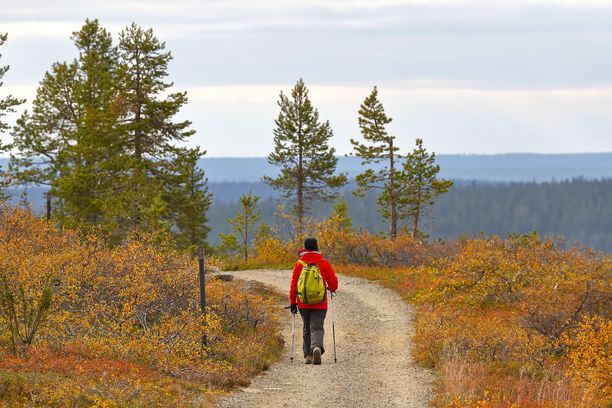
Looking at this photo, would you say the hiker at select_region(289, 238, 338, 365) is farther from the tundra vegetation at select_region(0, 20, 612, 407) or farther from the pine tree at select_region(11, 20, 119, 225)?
the pine tree at select_region(11, 20, 119, 225)

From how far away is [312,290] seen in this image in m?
15.5

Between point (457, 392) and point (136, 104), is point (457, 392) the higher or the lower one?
the lower one

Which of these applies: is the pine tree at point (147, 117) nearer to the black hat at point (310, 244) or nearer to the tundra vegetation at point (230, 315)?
the tundra vegetation at point (230, 315)

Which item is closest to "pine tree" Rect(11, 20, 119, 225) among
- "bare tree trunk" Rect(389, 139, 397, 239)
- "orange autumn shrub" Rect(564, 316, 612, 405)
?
"bare tree trunk" Rect(389, 139, 397, 239)

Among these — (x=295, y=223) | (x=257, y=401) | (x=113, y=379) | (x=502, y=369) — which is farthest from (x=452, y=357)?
(x=295, y=223)

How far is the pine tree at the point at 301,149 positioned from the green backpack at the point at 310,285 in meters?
39.3

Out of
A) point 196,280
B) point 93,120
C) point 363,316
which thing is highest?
point 93,120

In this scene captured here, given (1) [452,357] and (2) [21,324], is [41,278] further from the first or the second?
(1) [452,357]

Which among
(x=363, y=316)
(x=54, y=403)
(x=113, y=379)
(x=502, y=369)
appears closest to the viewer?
(x=54, y=403)

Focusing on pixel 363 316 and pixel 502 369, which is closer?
pixel 502 369

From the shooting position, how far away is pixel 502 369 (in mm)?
15422

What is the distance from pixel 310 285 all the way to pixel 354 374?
1.83 meters

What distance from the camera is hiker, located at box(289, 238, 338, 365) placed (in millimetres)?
15562

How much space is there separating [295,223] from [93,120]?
11255 millimetres
